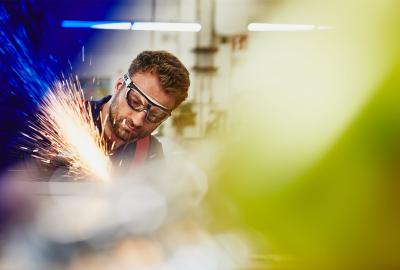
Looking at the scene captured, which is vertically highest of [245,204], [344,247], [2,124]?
[2,124]

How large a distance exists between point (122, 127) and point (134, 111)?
90mm

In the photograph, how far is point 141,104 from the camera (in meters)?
1.56

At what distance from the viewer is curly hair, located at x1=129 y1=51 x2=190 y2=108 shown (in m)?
1.57

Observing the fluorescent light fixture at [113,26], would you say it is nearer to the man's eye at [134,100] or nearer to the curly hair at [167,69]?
the curly hair at [167,69]

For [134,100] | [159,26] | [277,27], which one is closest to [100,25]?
[159,26]

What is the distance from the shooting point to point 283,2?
5.34 feet

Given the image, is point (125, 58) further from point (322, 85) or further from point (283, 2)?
point (322, 85)

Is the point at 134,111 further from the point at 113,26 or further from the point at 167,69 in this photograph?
the point at 113,26

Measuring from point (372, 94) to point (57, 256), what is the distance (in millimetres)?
1615

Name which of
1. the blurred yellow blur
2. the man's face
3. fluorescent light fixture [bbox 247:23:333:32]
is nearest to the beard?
the man's face

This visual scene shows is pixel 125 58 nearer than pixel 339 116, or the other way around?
pixel 125 58

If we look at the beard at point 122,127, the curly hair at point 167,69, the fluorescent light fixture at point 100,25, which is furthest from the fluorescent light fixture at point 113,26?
the beard at point 122,127

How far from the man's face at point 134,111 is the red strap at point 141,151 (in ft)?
0.07

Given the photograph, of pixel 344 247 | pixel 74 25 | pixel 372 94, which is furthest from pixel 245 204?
pixel 74 25
